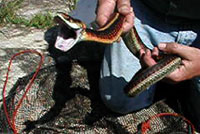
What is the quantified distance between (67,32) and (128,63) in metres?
1.03

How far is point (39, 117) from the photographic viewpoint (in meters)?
2.47

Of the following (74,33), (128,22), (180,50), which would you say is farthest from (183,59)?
(74,33)

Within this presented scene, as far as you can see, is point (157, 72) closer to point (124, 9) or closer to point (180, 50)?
point (180, 50)

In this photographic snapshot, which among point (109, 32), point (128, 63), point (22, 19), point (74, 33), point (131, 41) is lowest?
point (22, 19)

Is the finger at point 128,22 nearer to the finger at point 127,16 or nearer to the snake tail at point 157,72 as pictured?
the finger at point 127,16

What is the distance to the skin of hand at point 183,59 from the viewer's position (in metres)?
2.14

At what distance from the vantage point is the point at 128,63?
8.80ft

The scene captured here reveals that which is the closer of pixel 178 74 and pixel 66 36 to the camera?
pixel 66 36

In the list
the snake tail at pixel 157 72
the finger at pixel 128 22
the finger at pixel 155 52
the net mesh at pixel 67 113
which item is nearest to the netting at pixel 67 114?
the net mesh at pixel 67 113

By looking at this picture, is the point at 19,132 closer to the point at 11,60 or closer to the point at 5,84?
the point at 5,84

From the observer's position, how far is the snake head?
5.39ft

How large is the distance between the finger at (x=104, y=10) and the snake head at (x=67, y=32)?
1.54ft

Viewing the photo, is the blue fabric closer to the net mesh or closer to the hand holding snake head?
the net mesh

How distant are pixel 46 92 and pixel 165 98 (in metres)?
0.67
